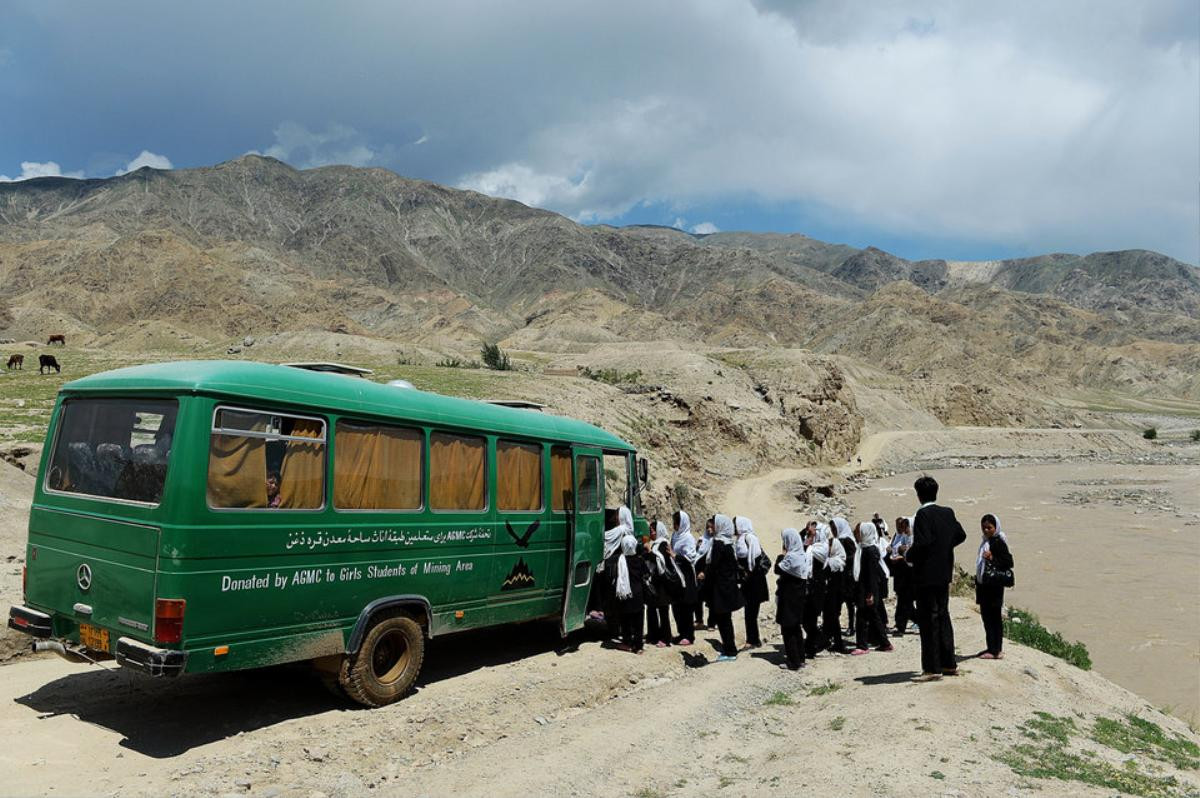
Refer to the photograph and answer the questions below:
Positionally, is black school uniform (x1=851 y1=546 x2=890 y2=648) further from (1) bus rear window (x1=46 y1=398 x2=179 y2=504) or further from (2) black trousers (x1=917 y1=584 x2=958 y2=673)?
(1) bus rear window (x1=46 y1=398 x2=179 y2=504)

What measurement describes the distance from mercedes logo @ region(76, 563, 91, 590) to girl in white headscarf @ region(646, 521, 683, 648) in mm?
6834

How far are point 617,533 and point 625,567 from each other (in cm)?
63

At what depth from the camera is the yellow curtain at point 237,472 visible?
652 cm

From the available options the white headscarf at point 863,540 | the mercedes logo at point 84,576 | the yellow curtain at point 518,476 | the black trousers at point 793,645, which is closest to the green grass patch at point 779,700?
the black trousers at point 793,645

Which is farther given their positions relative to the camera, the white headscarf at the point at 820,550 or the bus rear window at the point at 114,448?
the white headscarf at the point at 820,550

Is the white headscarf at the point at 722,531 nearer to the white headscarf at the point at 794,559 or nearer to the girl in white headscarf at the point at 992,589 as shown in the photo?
the white headscarf at the point at 794,559

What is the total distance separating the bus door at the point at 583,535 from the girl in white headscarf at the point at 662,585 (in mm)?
873

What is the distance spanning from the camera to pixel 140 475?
6633 mm

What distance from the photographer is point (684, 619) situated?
1127cm

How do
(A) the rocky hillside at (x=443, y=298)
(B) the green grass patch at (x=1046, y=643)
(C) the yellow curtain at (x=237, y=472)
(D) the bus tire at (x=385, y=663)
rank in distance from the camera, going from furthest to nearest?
1. (A) the rocky hillside at (x=443, y=298)
2. (B) the green grass patch at (x=1046, y=643)
3. (D) the bus tire at (x=385, y=663)
4. (C) the yellow curtain at (x=237, y=472)

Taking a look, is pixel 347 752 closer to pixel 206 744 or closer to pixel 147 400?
pixel 206 744

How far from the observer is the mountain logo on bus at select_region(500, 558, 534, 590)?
9.66m

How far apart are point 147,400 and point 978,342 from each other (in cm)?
16077

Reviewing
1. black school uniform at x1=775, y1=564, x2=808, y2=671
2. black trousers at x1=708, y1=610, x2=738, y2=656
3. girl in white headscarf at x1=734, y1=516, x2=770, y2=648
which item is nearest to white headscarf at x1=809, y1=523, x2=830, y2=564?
black school uniform at x1=775, y1=564, x2=808, y2=671
